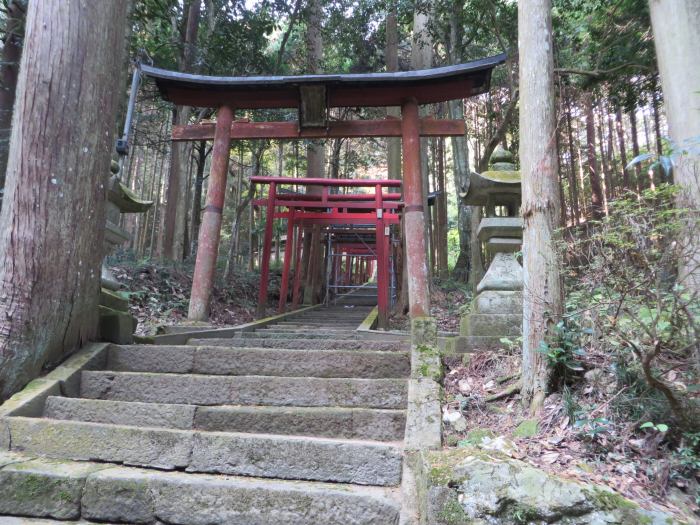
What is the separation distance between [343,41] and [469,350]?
12.4m

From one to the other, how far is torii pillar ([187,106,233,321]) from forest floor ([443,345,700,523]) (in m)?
3.38

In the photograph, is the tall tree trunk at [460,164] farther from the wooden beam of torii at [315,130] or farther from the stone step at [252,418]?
the stone step at [252,418]

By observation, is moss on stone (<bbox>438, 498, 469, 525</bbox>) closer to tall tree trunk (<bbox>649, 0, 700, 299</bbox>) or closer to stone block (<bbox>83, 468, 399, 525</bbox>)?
stone block (<bbox>83, 468, 399, 525</bbox>)

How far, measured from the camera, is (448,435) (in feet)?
9.48

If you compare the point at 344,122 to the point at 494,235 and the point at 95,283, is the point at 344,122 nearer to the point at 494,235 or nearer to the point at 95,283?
the point at 494,235

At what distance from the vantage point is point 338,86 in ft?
18.7

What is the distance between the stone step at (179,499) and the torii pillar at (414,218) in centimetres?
266

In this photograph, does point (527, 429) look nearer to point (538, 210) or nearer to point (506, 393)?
point (506, 393)

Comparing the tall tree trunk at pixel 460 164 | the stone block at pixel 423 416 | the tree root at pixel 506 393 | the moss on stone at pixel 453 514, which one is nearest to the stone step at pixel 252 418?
the stone block at pixel 423 416

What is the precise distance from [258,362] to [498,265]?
7.99 feet

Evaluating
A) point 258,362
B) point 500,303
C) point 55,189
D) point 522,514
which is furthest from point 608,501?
point 55,189

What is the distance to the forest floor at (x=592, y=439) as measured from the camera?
2217mm

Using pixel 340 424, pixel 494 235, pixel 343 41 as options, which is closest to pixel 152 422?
pixel 340 424

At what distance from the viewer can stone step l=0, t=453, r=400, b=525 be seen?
2207 mm
